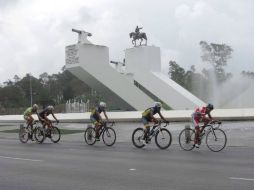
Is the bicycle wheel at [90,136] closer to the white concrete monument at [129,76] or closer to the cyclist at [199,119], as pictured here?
the cyclist at [199,119]

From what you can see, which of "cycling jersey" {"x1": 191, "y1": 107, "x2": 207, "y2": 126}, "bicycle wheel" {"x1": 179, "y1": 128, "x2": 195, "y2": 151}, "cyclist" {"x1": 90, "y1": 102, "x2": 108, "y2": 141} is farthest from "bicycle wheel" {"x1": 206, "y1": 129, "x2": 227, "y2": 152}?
"cyclist" {"x1": 90, "y1": 102, "x2": 108, "y2": 141}

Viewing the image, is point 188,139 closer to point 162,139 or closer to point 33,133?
point 162,139

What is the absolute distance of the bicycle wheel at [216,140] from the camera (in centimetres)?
1728

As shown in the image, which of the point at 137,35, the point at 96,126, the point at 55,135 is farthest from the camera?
the point at 137,35

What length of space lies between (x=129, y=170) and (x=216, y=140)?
5.74m

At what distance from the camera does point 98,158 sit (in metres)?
15.6

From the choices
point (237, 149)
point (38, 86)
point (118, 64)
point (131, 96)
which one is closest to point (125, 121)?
point (131, 96)

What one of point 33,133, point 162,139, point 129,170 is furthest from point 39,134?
point 129,170

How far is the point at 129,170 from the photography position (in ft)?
40.8

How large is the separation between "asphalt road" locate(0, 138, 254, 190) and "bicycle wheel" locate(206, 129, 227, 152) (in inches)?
→ 13.1

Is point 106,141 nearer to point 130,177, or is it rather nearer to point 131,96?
point 130,177

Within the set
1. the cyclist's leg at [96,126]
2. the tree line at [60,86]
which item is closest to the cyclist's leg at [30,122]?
the cyclist's leg at [96,126]

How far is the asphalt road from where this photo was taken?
398 inches

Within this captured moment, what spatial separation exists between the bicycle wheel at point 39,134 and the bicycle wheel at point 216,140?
8867mm
